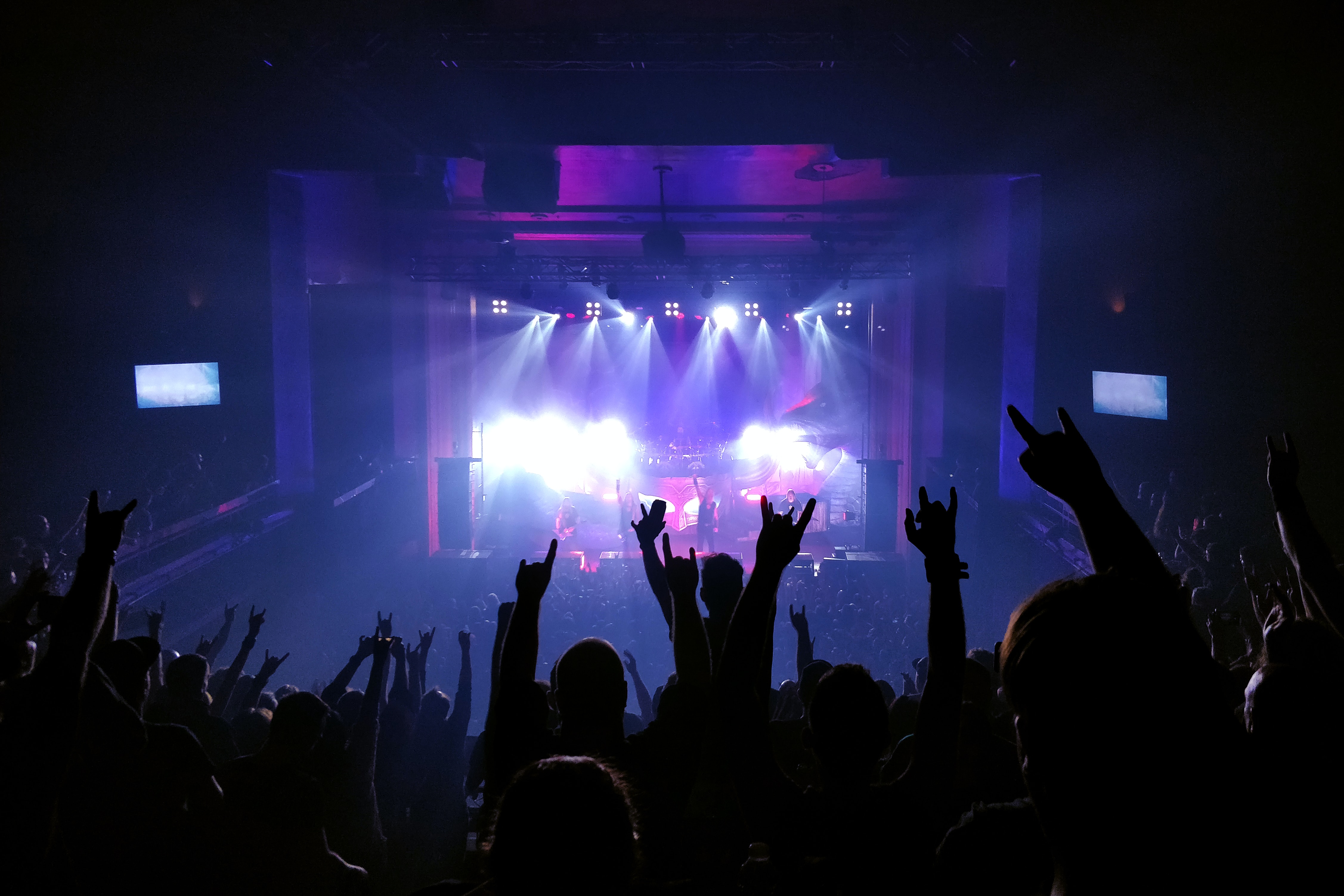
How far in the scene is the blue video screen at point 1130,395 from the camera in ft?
24.4

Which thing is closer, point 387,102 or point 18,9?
point 18,9

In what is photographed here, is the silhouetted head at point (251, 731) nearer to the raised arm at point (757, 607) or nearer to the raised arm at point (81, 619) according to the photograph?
the raised arm at point (81, 619)

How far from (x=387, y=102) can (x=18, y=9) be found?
2.78 metres

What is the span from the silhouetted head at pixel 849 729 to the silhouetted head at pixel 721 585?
0.88m

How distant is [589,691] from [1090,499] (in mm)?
1154

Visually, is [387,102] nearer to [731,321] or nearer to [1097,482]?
[1097,482]

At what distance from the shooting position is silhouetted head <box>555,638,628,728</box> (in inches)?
70.4

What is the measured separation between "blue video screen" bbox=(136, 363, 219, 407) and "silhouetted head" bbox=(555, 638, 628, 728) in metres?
8.78

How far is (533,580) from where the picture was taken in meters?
2.05

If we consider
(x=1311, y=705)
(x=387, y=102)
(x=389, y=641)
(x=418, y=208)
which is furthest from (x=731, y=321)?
(x=1311, y=705)

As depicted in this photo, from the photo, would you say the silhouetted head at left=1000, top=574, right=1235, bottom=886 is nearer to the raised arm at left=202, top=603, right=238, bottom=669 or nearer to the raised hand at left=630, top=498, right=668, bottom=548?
the raised hand at left=630, top=498, right=668, bottom=548

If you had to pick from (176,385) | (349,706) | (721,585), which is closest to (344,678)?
(349,706)

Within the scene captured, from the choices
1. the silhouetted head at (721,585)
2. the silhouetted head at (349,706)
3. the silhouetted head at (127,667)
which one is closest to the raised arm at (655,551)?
the silhouetted head at (721,585)

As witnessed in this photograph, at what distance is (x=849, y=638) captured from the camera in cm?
757
